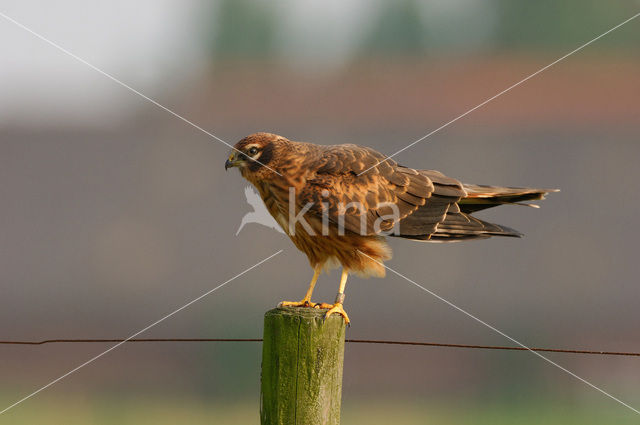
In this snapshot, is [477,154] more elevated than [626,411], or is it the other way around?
[477,154]

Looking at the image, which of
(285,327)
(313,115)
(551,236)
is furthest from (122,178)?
(285,327)

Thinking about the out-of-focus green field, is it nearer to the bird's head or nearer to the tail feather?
the tail feather

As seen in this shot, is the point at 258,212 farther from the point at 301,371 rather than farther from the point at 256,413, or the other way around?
the point at 256,413

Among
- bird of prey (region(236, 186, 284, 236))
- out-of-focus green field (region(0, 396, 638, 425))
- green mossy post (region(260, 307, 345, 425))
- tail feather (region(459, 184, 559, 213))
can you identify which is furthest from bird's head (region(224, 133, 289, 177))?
out-of-focus green field (region(0, 396, 638, 425))

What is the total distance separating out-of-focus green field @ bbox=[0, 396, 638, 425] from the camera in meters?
16.1

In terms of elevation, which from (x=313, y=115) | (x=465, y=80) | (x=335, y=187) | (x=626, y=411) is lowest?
(x=335, y=187)

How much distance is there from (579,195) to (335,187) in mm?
15045

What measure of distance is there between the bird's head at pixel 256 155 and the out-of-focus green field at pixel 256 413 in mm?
11361

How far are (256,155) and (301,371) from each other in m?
1.88

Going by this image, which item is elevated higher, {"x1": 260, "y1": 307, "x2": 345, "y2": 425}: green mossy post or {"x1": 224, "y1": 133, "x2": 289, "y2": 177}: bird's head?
{"x1": 224, "y1": 133, "x2": 289, "y2": 177}: bird's head

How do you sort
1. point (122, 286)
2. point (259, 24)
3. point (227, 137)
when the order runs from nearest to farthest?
point (227, 137) → point (122, 286) → point (259, 24)

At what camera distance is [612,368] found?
20.4m

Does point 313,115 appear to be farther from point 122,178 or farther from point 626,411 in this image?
point 626,411

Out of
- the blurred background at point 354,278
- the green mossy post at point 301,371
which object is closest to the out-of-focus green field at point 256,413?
the blurred background at point 354,278
